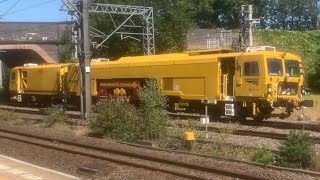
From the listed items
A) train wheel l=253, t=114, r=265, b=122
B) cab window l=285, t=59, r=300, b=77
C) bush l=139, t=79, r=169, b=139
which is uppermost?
cab window l=285, t=59, r=300, b=77

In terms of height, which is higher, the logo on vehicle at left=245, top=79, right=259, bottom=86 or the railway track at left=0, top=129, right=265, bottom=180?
the logo on vehicle at left=245, top=79, right=259, bottom=86

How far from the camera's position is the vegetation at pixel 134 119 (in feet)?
62.2

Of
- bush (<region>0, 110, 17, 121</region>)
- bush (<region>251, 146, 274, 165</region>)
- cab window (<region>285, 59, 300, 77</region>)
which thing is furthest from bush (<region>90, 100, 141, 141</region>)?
bush (<region>0, 110, 17, 121</region>)

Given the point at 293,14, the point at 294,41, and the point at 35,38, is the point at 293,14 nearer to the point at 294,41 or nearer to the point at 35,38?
the point at 294,41

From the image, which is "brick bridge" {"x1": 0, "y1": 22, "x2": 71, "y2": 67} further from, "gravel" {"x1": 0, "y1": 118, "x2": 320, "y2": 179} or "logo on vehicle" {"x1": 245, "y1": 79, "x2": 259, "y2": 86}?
"gravel" {"x1": 0, "y1": 118, "x2": 320, "y2": 179}

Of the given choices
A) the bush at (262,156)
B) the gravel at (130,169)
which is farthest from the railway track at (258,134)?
the bush at (262,156)

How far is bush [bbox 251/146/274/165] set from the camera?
13.6 m

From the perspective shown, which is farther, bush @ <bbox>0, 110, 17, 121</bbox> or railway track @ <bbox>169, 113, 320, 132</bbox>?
bush @ <bbox>0, 110, 17, 121</bbox>

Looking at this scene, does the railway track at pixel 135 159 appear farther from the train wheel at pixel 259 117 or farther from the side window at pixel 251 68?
the train wheel at pixel 259 117

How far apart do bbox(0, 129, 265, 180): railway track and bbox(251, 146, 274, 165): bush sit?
5.22 feet

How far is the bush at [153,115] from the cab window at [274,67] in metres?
5.43

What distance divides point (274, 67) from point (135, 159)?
33.5 ft

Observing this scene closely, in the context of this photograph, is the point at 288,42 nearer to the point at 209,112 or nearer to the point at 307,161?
the point at 209,112

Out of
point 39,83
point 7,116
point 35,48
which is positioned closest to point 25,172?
point 7,116
